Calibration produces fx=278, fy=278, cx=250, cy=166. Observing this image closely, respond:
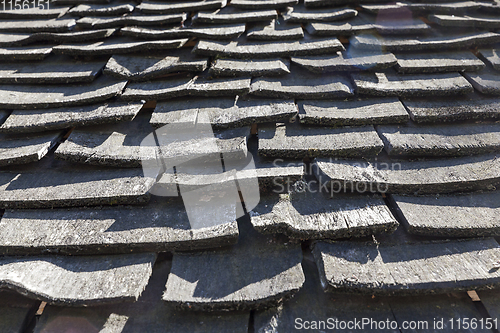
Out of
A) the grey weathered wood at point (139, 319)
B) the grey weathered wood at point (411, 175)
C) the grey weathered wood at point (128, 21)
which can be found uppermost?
the grey weathered wood at point (128, 21)

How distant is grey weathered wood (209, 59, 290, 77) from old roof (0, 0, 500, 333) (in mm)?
13

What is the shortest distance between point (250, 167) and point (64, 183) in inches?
42.2

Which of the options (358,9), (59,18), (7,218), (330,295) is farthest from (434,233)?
(59,18)

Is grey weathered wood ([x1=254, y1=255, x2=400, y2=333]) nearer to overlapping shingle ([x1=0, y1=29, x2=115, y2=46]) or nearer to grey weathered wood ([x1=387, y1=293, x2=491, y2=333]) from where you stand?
grey weathered wood ([x1=387, y1=293, x2=491, y2=333])

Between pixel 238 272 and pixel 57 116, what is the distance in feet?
4.87

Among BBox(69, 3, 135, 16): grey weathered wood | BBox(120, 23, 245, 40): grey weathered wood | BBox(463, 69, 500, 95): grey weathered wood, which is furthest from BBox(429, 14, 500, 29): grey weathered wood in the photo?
BBox(69, 3, 135, 16): grey weathered wood

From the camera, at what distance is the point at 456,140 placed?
5.51 ft

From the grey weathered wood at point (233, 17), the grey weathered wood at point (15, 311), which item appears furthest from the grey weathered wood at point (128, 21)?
the grey weathered wood at point (15, 311)

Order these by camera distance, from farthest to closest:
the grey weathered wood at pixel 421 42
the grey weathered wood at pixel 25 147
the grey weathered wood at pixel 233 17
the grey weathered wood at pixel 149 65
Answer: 1. the grey weathered wood at pixel 233 17
2. the grey weathered wood at pixel 421 42
3. the grey weathered wood at pixel 149 65
4. the grey weathered wood at pixel 25 147

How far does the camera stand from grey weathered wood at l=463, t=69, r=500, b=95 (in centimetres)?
182

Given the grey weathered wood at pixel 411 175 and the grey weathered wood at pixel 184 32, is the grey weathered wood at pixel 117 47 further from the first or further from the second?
the grey weathered wood at pixel 411 175

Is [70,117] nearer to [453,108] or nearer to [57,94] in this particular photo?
[57,94]

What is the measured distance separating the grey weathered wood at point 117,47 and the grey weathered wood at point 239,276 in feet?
4.54

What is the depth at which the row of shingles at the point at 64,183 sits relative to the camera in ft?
4.24
